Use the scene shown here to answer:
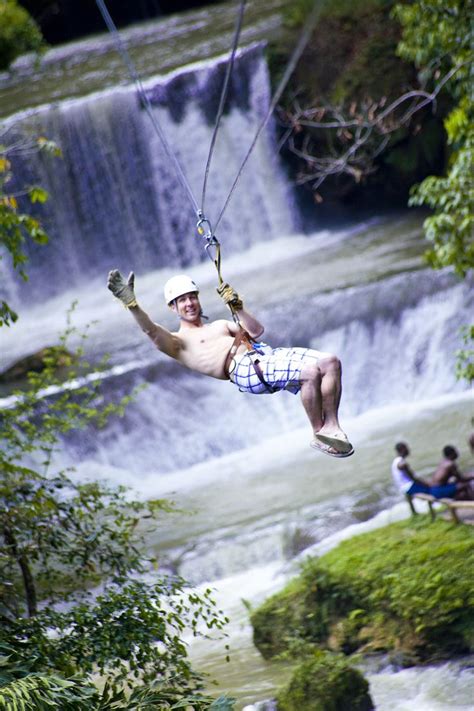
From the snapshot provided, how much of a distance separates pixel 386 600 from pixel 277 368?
423 centimetres

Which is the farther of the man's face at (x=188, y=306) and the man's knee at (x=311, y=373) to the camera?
the man's face at (x=188, y=306)

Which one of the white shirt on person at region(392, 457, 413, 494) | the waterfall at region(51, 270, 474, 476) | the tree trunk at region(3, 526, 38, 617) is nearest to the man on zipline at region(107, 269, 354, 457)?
the tree trunk at region(3, 526, 38, 617)

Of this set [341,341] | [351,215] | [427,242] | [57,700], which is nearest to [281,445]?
[341,341]

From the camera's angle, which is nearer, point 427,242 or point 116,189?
point 427,242

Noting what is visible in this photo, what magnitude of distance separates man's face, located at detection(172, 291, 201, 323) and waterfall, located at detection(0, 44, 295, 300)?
1391 cm

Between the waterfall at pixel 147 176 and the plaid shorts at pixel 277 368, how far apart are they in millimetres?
14322

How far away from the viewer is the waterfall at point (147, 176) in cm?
1991

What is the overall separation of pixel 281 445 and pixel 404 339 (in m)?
2.16

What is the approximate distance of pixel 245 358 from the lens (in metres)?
6.00

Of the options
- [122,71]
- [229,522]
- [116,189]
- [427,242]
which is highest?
[122,71]

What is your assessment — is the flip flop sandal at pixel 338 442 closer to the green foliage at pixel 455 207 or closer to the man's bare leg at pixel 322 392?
the man's bare leg at pixel 322 392

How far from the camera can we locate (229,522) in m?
12.9

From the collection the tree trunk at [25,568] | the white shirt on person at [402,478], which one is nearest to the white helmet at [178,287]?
the tree trunk at [25,568]

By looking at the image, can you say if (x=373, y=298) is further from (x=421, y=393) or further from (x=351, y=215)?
(x=351, y=215)
